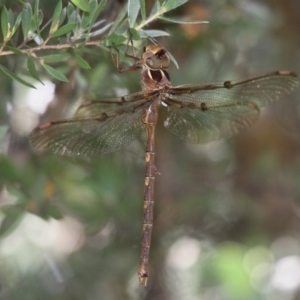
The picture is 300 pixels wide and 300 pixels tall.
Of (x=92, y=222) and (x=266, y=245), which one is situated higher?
(x=266, y=245)

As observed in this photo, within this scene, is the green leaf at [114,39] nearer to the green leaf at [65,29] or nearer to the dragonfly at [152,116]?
the green leaf at [65,29]

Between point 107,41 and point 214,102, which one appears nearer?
point 107,41

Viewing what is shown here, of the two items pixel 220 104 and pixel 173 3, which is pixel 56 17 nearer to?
pixel 173 3

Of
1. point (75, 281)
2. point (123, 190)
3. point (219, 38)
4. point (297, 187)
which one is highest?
point (219, 38)

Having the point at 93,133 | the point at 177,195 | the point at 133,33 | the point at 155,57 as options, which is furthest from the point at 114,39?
the point at 177,195

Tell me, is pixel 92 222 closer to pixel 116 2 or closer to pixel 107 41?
pixel 116 2

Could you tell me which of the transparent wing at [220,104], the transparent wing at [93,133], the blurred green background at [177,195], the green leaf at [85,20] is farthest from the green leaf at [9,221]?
the green leaf at [85,20]

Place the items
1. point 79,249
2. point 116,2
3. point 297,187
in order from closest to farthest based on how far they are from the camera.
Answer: point 116,2, point 79,249, point 297,187

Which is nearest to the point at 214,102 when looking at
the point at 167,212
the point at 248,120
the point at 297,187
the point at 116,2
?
the point at 248,120
